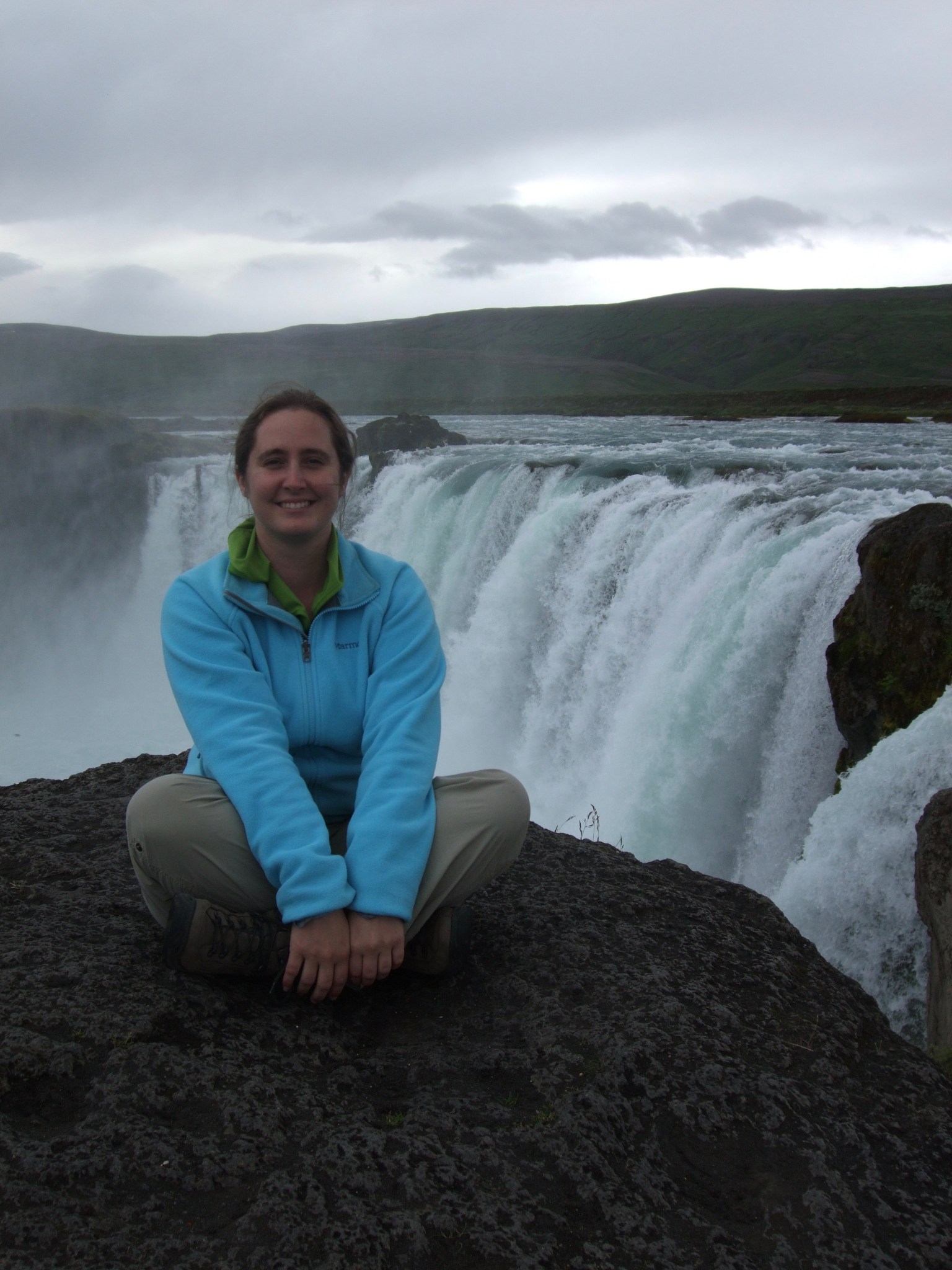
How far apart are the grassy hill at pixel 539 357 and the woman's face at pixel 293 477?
44559 millimetres

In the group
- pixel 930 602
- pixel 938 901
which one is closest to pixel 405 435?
pixel 930 602

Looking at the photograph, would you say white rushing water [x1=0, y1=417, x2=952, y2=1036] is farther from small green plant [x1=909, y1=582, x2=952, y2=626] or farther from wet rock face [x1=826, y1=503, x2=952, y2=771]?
small green plant [x1=909, y1=582, x2=952, y2=626]

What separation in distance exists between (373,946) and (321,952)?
0.12 metres

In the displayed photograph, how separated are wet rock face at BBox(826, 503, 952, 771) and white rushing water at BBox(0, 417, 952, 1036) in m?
0.44

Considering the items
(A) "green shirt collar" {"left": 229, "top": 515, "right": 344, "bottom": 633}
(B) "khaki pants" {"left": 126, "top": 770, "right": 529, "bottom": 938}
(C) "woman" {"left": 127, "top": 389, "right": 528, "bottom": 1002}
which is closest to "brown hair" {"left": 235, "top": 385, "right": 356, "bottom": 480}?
(C) "woman" {"left": 127, "top": 389, "right": 528, "bottom": 1002}

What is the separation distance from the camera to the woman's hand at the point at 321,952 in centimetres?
216

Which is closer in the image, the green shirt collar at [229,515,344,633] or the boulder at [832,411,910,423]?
the green shirt collar at [229,515,344,633]

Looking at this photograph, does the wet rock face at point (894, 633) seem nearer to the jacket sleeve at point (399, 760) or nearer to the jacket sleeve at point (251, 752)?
the jacket sleeve at point (399, 760)

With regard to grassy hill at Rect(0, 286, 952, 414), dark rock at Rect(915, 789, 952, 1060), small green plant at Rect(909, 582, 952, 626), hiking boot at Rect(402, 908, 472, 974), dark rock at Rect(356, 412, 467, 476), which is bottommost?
dark rock at Rect(915, 789, 952, 1060)

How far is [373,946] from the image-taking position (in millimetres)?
2189

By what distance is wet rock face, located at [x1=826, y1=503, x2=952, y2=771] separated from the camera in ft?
19.5

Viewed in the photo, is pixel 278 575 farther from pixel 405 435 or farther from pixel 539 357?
pixel 539 357

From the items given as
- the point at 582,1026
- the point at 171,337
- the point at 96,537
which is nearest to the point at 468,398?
the point at 96,537

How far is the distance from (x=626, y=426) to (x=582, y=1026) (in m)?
30.2
